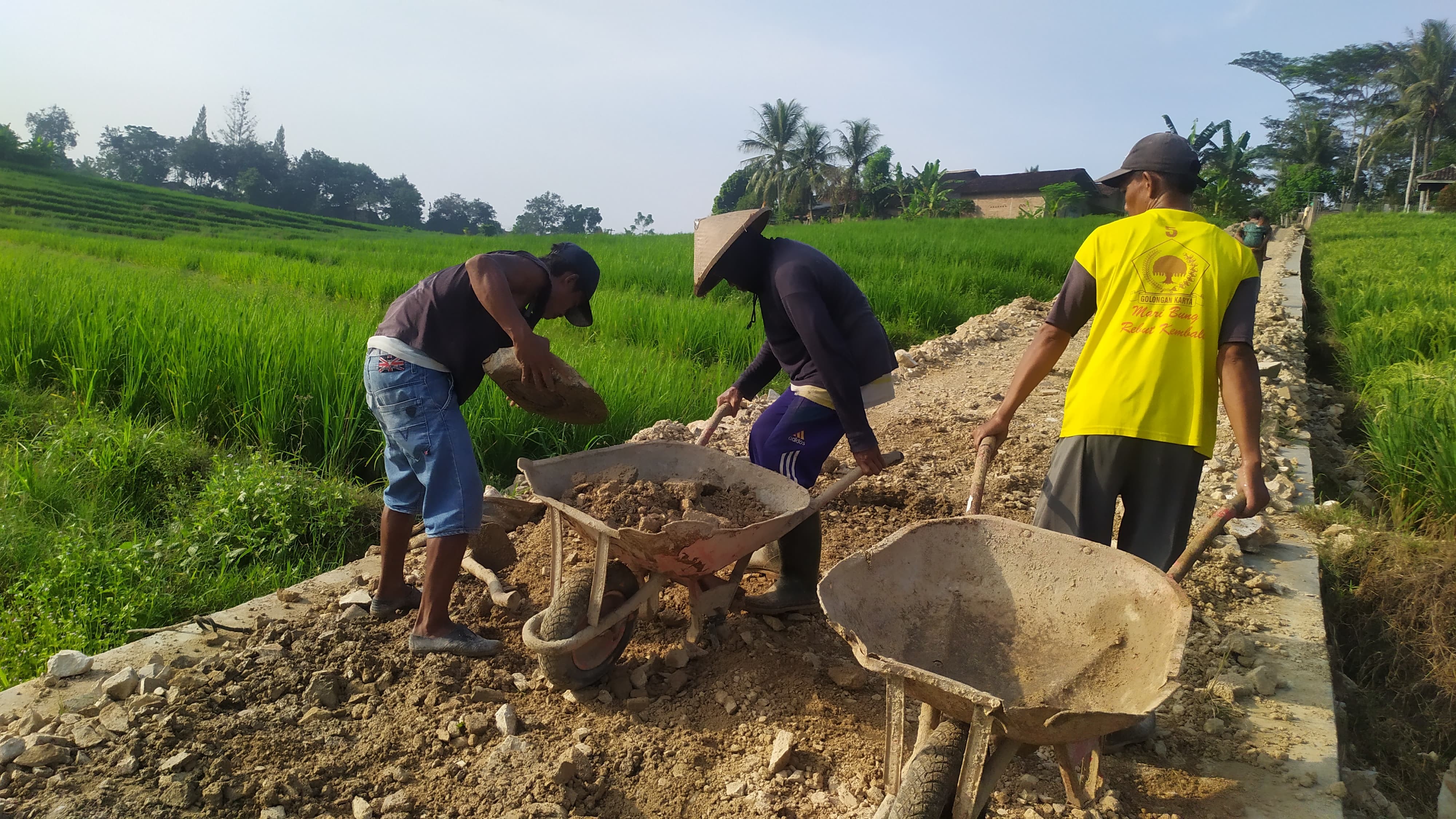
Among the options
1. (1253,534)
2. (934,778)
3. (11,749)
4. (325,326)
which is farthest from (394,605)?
(1253,534)

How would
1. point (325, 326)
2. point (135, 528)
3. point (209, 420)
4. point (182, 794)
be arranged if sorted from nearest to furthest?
point (182, 794)
point (135, 528)
point (209, 420)
point (325, 326)

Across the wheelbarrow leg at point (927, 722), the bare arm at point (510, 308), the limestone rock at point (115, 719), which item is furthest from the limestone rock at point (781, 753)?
the limestone rock at point (115, 719)

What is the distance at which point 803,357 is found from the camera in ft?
9.59

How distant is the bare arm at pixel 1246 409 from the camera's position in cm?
206

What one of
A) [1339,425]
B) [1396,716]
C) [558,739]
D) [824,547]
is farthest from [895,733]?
[1339,425]

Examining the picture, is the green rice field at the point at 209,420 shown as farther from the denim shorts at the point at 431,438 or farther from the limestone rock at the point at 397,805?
the limestone rock at the point at 397,805

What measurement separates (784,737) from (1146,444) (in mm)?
1277

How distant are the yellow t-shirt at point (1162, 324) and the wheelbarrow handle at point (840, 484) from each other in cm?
60

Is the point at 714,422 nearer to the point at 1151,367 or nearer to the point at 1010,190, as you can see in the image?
the point at 1151,367

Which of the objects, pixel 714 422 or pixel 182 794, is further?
pixel 714 422

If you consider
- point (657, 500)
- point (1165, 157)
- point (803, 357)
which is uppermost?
point (1165, 157)

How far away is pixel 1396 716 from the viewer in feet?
9.80

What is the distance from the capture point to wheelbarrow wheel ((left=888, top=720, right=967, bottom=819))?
64.6 inches

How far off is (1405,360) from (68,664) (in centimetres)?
809
